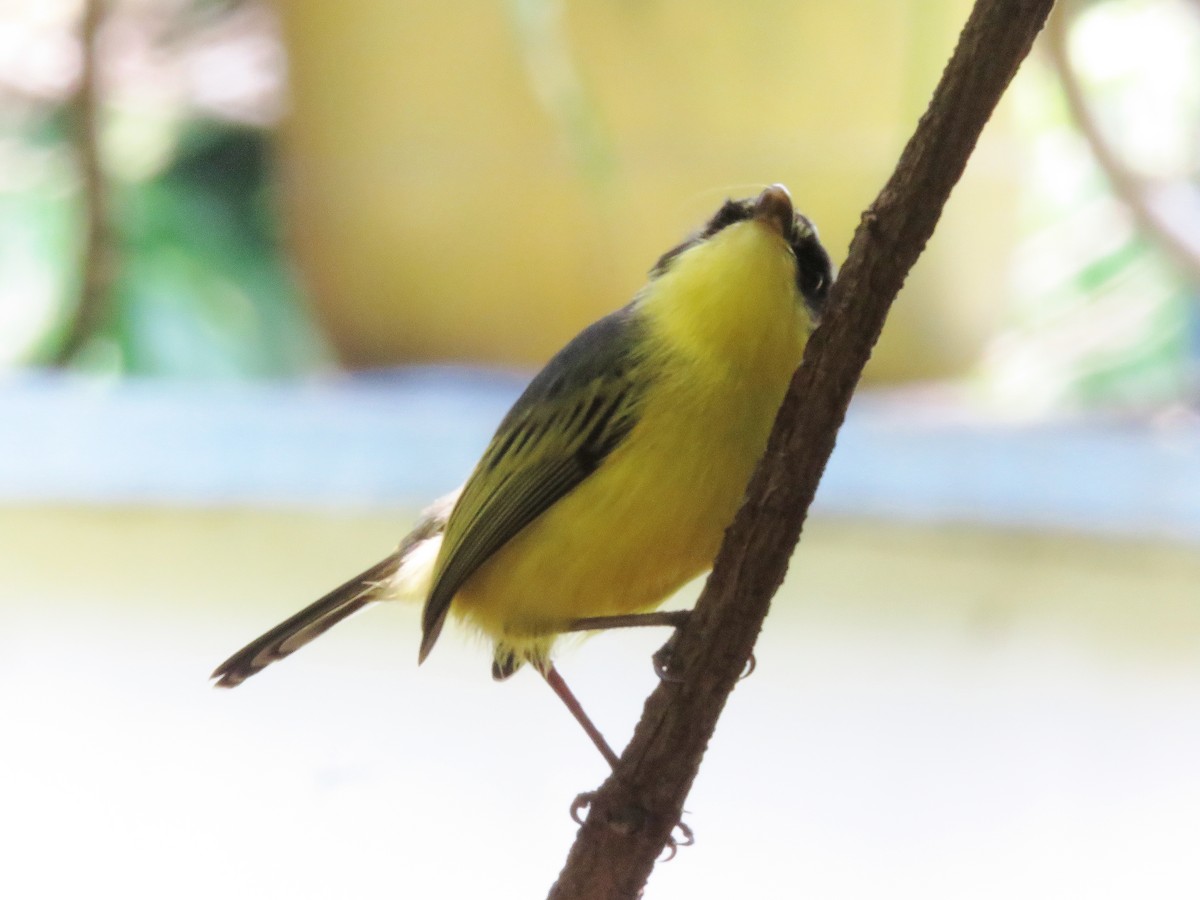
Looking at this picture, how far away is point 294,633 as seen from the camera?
1638mm

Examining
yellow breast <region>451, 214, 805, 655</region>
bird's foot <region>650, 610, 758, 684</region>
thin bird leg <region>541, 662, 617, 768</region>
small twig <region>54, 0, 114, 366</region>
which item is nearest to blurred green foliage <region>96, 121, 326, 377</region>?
small twig <region>54, 0, 114, 366</region>

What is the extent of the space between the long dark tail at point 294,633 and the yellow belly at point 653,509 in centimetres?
35

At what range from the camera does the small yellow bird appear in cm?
128

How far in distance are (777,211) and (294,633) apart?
791mm

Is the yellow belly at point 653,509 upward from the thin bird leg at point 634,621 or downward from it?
upward

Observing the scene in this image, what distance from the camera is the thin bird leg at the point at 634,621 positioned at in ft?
4.00

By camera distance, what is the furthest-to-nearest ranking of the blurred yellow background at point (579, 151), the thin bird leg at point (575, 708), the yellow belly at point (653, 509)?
the blurred yellow background at point (579, 151) < the thin bird leg at point (575, 708) < the yellow belly at point (653, 509)

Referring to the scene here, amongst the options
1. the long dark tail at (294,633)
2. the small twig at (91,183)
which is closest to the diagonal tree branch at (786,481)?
the long dark tail at (294,633)

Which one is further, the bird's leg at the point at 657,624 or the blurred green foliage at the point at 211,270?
the blurred green foliage at the point at 211,270

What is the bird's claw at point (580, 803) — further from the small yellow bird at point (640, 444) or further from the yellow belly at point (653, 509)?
the yellow belly at point (653, 509)

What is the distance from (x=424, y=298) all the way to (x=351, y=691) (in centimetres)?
80

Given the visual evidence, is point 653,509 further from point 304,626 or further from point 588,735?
point 304,626

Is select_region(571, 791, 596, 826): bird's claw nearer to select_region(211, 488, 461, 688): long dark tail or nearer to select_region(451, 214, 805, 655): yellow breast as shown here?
select_region(451, 214, 805, 655): yellow breast

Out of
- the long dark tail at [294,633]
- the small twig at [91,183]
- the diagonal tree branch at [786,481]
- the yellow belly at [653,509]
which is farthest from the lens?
the small twig at [91,183]
